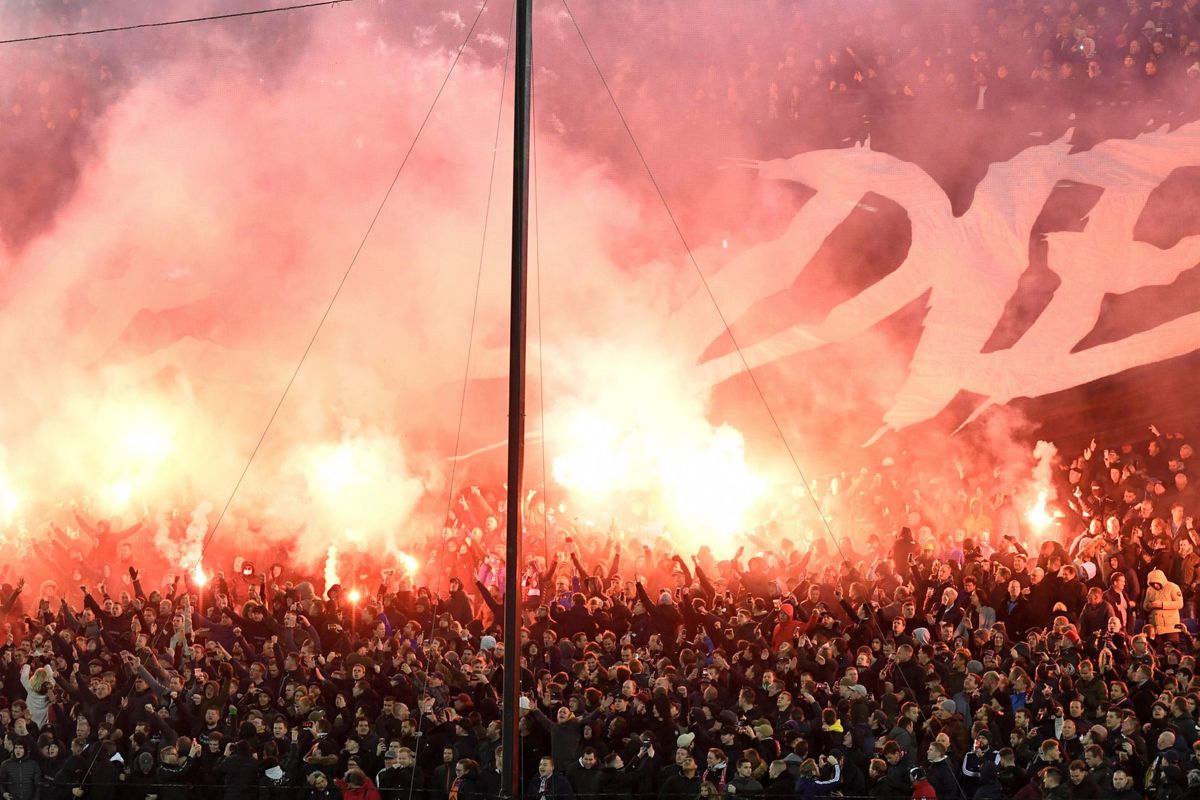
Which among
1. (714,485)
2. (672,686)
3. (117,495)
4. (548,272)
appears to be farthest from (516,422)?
(117,495)

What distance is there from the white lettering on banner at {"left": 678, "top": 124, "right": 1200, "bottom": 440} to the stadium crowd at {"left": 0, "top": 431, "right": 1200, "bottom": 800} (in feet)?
12.9

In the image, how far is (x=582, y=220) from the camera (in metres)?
21.5

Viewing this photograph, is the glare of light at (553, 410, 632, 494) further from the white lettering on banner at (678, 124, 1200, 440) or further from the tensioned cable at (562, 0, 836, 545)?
the tensioned cable at (562, 0, 836, 545)

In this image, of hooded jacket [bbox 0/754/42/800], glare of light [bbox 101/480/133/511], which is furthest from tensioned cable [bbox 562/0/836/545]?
hooded jacket [bbox 0/754/42/800]

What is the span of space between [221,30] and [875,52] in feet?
36.4

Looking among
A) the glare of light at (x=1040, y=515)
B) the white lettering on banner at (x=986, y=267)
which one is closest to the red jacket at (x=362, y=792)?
the glare of light at (x=1040, y=515)

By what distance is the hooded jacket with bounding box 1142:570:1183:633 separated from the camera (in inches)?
466

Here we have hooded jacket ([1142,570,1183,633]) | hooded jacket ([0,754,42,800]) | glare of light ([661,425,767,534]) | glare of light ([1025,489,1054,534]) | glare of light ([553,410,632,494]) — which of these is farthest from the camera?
glare of light ([553,410,632,494])

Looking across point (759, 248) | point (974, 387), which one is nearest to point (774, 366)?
point (759, 248)

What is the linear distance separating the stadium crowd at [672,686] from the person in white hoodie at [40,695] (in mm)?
29

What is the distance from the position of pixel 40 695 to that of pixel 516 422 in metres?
5.53

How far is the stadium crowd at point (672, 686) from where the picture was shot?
29.7 feet

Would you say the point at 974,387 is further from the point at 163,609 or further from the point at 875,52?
the point at 163,609

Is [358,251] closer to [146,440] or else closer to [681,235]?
[146,440]
